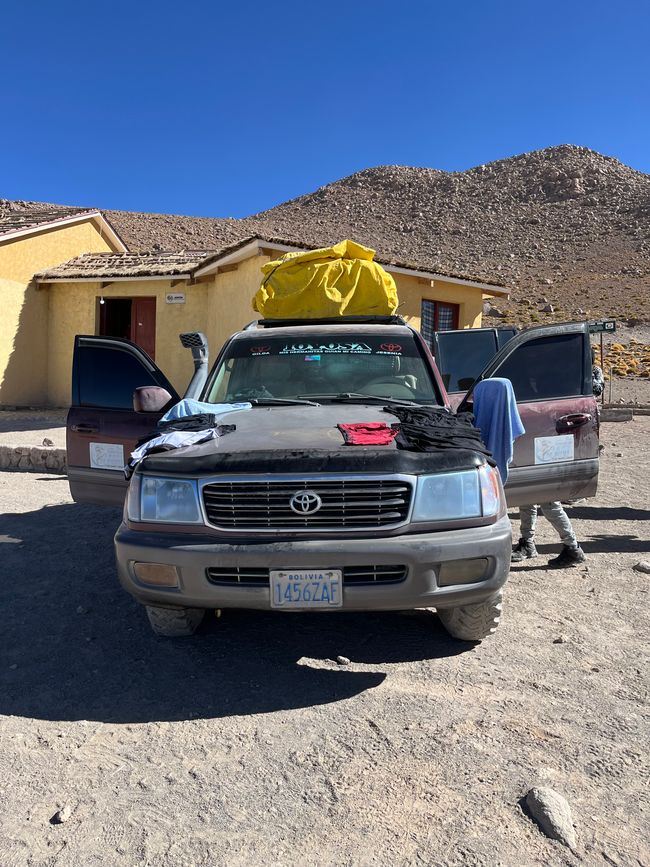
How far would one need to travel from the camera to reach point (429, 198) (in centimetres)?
8956

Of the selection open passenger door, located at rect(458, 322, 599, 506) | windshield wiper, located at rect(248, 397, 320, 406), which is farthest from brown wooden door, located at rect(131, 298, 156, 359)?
open passenger door, located at rect(458, 322, 599, 506)

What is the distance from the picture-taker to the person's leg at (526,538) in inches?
208

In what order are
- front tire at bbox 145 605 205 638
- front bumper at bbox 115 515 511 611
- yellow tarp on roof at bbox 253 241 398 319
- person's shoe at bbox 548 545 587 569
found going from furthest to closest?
yellow tarp on roof at bbox 253 241 398 319, person's shoe at bbox 548 545 587 569, front tire at bbox 145 605 205 638, front bumper at bbox 115 515 511 611

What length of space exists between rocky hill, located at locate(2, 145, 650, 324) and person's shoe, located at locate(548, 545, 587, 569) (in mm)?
35387

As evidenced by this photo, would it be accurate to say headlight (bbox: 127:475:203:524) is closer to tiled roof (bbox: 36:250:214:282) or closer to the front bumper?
the front bumper

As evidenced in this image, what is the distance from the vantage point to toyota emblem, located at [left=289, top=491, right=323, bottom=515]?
116 inches

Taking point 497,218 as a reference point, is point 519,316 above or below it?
below

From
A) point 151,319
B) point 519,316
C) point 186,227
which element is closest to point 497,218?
point 186,227

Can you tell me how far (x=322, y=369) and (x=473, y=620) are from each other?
6.21 ft

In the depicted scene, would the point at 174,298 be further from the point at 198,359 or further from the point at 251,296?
the point at 198,359

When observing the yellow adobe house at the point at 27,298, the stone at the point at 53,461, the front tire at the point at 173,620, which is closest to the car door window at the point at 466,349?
the front tire at the point at 173,620

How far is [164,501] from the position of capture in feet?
10.1

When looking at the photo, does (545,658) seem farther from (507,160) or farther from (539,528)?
(507,160)

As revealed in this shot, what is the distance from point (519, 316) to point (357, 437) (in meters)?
39.1
